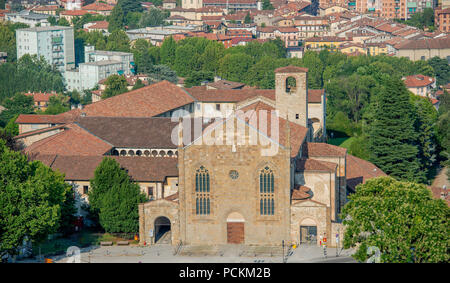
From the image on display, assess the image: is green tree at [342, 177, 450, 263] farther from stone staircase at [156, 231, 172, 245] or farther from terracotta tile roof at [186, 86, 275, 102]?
terracotta tile roof at [186, 86, 275, 102]

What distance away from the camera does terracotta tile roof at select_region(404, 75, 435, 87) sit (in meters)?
145

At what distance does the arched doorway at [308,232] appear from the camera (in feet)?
182

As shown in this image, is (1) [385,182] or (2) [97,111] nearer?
(1) [385,182]

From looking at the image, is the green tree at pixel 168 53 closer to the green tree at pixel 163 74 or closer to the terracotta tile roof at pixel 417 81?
the green tree at pixel 163 74

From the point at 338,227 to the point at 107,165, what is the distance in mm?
17991

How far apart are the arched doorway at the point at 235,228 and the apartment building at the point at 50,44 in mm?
124244

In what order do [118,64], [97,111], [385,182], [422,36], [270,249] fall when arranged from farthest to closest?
1. [422,36]
2. [118,64]
3. [97,111]
4. [270,249]
5. [385,182]

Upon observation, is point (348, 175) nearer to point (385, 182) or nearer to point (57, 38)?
point (385, 182)

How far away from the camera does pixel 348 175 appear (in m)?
71.4

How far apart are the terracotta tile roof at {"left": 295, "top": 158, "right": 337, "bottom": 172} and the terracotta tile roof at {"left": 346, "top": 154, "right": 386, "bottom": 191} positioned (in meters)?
7.46

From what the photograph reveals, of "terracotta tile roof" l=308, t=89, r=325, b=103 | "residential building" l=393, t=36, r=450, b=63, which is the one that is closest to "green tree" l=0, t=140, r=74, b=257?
"terracotta tile roof" l=308, t=89, r=325, b=103

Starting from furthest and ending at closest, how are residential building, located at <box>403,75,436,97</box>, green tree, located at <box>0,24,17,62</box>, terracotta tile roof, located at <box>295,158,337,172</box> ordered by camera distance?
green tree, located at <box>0,24,17,62</box> < residential building, located at <box>403,75,436,97</box> < terracotta tile roof, located at <box>295,158,337,172</box>

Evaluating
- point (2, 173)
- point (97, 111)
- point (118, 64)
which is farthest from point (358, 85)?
point (2, 173)

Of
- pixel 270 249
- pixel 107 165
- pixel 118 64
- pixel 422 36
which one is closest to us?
pixel 270 249
